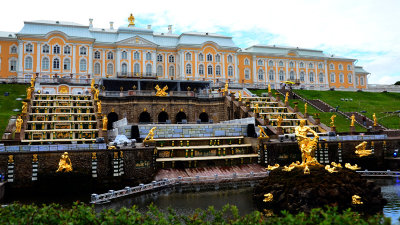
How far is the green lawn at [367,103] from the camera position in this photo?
5006 centimetres

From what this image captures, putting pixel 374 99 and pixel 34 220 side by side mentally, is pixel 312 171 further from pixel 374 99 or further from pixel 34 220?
pixel 374 99

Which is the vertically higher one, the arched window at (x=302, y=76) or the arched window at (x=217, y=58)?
the arched window at (x=217, y=58)

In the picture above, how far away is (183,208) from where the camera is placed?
2000cm

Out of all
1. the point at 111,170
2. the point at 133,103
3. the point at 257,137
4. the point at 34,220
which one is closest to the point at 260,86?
the point at 133,103

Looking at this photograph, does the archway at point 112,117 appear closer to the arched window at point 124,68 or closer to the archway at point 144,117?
the archway at point 144,117

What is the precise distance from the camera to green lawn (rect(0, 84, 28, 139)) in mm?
37056

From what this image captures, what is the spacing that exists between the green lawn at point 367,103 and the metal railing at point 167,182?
96.3 ft

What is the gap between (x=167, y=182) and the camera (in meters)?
25.9

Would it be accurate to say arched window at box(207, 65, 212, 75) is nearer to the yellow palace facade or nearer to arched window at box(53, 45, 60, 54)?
the yellow palace facade

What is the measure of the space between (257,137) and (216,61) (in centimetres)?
4801

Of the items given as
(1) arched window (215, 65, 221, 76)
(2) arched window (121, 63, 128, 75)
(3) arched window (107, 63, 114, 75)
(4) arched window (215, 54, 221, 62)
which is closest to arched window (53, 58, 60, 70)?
(3) arched window (107, 63, 114, 75)

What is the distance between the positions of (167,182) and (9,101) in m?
33.8

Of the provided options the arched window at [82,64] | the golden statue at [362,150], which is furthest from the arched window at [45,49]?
the golden statue at [362,150]

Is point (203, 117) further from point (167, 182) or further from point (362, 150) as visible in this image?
point (167, 182)
